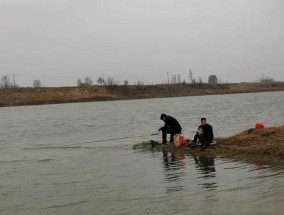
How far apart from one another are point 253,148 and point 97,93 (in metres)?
100

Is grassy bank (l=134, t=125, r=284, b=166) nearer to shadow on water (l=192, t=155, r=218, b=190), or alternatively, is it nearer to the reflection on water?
the reflection on water

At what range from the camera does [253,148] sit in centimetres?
1530

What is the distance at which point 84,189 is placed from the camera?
11.9 metres

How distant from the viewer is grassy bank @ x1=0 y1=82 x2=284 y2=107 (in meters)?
105

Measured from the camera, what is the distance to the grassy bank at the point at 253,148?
14.1 metres

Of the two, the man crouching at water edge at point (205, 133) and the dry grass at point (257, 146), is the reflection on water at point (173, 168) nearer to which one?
the man crouching at water edge at point (205, 133)

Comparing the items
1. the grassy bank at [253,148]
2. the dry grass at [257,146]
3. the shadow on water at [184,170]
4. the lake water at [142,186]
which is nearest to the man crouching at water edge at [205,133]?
the grassy bank at [253,148]

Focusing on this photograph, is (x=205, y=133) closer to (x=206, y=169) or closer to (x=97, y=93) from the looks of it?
(x=206, y=169)

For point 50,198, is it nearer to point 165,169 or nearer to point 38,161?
point 165,169

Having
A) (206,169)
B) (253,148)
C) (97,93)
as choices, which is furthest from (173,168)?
(97,93)

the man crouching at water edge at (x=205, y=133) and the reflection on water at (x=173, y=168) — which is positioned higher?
the man crouching at water edge at (x=205, y=133)

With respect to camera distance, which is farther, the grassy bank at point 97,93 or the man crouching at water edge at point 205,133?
the grassy bank at point 97,93

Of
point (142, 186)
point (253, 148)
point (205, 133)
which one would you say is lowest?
point (142, 186)

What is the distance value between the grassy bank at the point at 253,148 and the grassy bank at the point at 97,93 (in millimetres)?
89240
